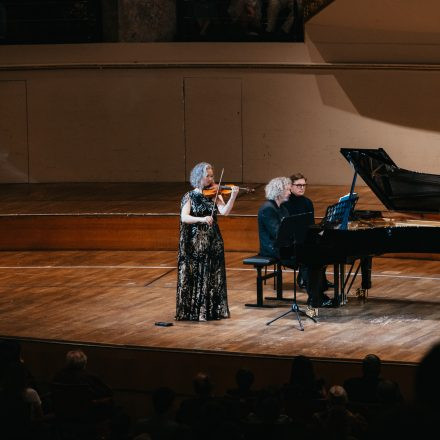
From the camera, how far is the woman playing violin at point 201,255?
6816 millimetres

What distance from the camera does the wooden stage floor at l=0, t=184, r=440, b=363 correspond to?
6.37 meters

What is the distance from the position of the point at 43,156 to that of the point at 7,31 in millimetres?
1592

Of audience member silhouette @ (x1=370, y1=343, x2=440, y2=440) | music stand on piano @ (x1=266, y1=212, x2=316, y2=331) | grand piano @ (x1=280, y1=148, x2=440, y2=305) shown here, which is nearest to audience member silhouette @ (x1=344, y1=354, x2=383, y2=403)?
music stand on piano @ (x1=266, y1=212, x2=316, y2=331)

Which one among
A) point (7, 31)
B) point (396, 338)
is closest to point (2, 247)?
point (7, 31)

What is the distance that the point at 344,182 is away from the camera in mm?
11992

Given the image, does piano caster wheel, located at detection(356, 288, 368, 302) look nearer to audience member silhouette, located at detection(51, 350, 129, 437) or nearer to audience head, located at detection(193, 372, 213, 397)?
audience member silhouette, located at detection(51, 350, 129, 437)

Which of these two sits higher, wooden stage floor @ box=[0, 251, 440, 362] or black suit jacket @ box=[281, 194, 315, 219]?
black suit jacket @ box=[281, 194, 315, 219]

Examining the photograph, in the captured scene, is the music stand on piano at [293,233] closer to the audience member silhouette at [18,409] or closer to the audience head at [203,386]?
the audience head at [203,386]

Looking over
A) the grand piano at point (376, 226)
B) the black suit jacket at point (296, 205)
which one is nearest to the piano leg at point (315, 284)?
the grand piano at point (376, 226)

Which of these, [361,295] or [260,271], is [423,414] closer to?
[260,271]

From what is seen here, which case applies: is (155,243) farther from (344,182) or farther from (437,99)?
(437,99)

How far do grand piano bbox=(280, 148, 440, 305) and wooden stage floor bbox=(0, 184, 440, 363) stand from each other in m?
0.44

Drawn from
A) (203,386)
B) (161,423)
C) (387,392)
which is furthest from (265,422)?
(387,392)

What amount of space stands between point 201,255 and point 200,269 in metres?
0.10
